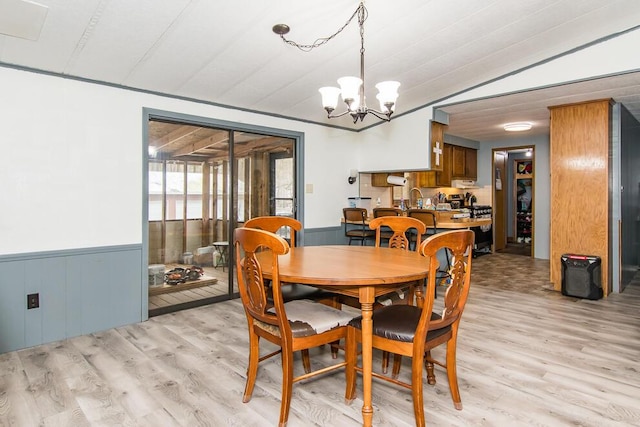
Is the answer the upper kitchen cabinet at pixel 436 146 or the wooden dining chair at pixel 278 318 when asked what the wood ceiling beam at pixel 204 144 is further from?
the upper kitchen cabinet at pixel 436 146

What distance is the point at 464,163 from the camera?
24.0 ft

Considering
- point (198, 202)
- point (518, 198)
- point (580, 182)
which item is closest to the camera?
point (198, 202)

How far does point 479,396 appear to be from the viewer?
7.30 ft

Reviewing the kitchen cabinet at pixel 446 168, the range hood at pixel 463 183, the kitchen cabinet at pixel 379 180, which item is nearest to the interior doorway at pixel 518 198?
the range hood at pixel 463 183

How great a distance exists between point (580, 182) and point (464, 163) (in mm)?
2954

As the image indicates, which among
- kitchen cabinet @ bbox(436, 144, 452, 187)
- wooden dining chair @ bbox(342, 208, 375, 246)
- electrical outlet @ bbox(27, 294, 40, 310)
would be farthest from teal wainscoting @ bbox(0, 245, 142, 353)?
kitchen cabinet @ bbox(436, 144, 452, 187)

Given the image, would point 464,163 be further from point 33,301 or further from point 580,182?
point 33,301

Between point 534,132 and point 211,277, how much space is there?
18.6ft

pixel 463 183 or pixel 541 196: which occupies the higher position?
pixel 463 183

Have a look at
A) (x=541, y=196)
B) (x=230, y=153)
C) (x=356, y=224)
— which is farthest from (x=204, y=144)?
(x=541, y=196)

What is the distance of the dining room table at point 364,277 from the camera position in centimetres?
187

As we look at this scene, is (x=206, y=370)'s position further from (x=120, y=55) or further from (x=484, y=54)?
(x=484, y=54)

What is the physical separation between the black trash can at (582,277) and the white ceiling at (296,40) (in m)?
1.79

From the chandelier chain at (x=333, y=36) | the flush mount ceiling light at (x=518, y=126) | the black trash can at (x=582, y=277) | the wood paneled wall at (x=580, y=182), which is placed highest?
the chandelier chain at (x=333, y=36)
